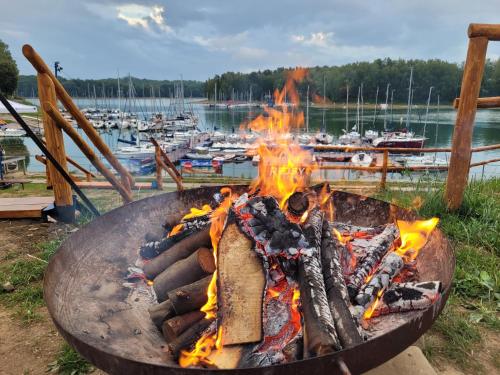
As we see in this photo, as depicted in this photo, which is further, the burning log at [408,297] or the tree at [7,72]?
the tree at [7,72]

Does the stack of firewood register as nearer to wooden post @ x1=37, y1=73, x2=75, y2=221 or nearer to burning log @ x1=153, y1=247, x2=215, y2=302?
burning log @ x1=153, y1=247, x2=215, y2=302

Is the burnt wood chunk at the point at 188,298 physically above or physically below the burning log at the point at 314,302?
below

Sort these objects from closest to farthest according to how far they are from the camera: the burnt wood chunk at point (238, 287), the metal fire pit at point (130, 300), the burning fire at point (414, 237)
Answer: the metal fire pit at point (130, 300) < the burnt wood chunk at point (238, 287) < the burning fire at point (414, 237)

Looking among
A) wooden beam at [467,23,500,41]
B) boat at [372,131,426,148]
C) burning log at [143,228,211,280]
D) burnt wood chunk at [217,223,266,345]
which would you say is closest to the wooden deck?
burning log at [143,228,211,280]

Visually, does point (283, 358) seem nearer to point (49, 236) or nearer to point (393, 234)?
point (393, 234)

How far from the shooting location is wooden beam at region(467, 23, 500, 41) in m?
4.14

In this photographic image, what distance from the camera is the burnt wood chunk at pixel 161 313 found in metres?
2.41

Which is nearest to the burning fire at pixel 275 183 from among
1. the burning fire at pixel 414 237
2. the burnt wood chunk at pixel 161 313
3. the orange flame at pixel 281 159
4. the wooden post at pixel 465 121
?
the orange flame at pixel 281 159

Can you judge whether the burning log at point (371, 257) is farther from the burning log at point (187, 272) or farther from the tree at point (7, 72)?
the tree at point (7, 72)

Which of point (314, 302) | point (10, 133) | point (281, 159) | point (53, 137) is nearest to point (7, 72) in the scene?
point (10, 133)

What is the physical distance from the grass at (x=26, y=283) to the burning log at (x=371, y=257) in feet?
9.74

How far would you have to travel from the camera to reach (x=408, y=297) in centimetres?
236

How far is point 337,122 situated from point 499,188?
208ft

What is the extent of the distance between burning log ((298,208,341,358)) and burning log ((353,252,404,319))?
0.31 m
